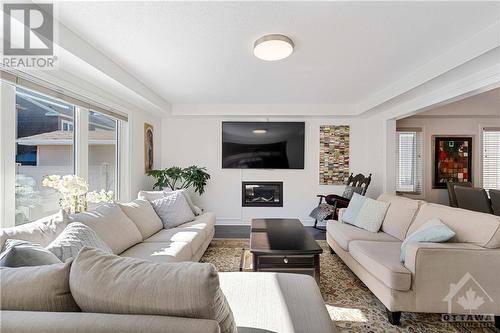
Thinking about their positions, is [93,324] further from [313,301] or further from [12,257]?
[313,301]

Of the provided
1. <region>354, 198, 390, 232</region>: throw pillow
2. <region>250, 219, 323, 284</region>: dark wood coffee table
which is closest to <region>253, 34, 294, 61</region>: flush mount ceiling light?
<region>250, 219, 323, 284</region>: dark wood coffee table

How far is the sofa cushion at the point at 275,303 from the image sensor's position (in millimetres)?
1126

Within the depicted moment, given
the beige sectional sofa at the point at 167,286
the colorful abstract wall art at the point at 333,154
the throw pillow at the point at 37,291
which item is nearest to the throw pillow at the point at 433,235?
the beige sectional sofa at the point at 167,286

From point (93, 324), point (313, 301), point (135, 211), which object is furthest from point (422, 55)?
point (135, 211)

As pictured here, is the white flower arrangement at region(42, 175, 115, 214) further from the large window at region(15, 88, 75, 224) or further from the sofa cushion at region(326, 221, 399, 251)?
the sofa cushion at region(326, 221, 399, 251)

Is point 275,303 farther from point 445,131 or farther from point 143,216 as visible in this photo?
point 445,131

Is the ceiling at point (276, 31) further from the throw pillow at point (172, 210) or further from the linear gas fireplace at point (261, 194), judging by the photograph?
the linear gas fireplace at point (261, 194)

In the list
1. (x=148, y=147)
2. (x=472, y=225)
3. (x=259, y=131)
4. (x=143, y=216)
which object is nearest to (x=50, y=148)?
(x=143, y=216)

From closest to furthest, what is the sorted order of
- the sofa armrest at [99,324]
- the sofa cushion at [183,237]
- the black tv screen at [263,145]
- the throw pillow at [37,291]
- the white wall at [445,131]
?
the sofa armrest at [99,324] → the throw pillow at [37,291] → the sofa cushion at [183,237] → the black tv screen at [263,145] → the white wall at [445,131]

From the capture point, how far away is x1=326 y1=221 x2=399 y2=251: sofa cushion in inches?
101

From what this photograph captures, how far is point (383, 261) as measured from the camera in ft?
6.38

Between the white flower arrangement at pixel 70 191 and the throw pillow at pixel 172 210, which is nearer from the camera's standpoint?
the white flower arrangement at pixel 70 191

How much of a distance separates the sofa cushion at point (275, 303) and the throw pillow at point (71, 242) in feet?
2.91

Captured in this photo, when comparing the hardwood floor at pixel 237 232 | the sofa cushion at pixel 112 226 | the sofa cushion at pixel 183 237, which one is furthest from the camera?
the hardwood floor at pixel 237 232
